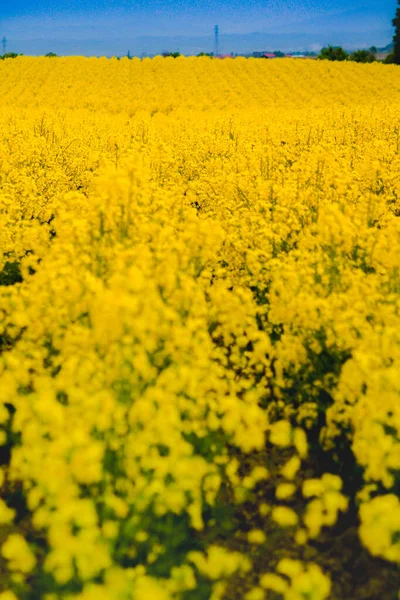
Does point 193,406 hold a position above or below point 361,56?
below

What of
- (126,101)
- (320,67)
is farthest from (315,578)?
(320,67)

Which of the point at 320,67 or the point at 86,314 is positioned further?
the point at 320,67

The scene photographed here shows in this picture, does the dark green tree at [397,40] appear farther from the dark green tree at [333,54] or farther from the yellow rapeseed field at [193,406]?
the yellow rapeseed field at [193,406]

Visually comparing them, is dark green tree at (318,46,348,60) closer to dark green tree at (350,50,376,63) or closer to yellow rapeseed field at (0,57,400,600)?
dark green tree at (350,50,376,63)

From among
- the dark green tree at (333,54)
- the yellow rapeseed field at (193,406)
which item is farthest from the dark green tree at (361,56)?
the yellow rapeseed field at (193,406)

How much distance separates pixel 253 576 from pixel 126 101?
2311cm

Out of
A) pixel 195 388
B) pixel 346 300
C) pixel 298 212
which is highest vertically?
pixel 298 212

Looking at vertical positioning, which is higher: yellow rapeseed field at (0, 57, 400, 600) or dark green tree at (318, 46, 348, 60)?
dark green tree at (318, 46, 348, 60)

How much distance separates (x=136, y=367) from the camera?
110 inches

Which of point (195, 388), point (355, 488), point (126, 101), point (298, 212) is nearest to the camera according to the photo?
point (195, 388)

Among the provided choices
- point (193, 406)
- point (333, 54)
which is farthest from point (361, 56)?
point (193, 406)

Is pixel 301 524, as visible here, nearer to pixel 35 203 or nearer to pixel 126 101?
pixel 35 203

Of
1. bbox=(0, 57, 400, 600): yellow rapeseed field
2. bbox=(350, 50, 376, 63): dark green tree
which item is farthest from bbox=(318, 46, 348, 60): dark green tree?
bbox=(0, 57, 400, 600): yellow rapeseed field

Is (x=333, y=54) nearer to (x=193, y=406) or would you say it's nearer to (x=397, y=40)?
(x=397, y=40)
